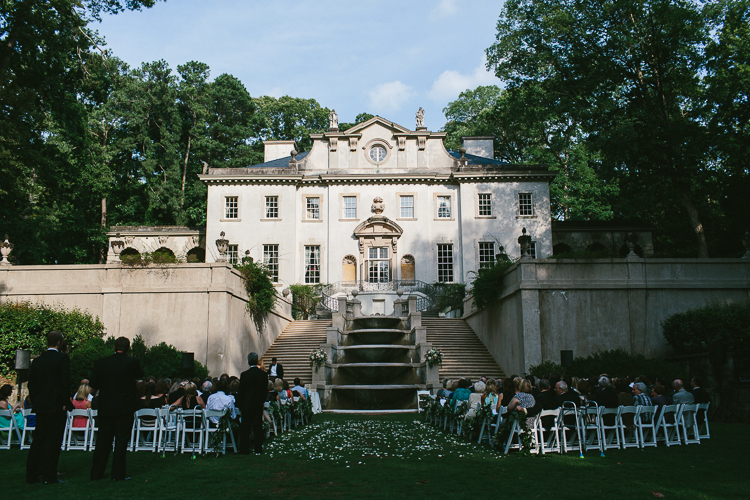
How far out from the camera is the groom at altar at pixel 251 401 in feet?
31.7

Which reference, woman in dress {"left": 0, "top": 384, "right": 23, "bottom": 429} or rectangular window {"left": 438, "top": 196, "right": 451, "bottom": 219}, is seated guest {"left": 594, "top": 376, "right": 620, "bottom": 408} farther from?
rectangular window {"left": 438, "top": 196, "right": 451, "bottom": 219}

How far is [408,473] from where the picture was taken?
25.8 feet

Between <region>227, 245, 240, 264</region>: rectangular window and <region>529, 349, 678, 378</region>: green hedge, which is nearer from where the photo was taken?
<region>529, 349, 678, 378</region>: green hedge

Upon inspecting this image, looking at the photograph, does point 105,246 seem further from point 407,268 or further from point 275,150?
point 407,268

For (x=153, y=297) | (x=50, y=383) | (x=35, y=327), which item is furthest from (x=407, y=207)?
(x=50, y=383)

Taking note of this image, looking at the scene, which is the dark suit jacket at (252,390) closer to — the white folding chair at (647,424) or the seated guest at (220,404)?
the seated guest at (220,404)

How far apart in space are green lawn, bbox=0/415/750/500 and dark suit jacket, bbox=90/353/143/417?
861 mm

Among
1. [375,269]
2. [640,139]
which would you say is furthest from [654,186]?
[375,269]

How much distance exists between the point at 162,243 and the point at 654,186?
2841 centimetres

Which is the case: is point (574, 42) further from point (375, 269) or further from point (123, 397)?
point (123, 397)

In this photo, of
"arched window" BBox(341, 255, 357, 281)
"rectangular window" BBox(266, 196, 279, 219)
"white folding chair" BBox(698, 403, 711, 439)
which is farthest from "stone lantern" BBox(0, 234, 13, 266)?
"white folding chair" BBox(698, 403, 711, 439)

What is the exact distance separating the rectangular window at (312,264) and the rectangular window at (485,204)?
32.7 feet

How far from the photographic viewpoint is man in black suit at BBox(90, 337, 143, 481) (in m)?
7.17

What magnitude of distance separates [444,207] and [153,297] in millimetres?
19839
